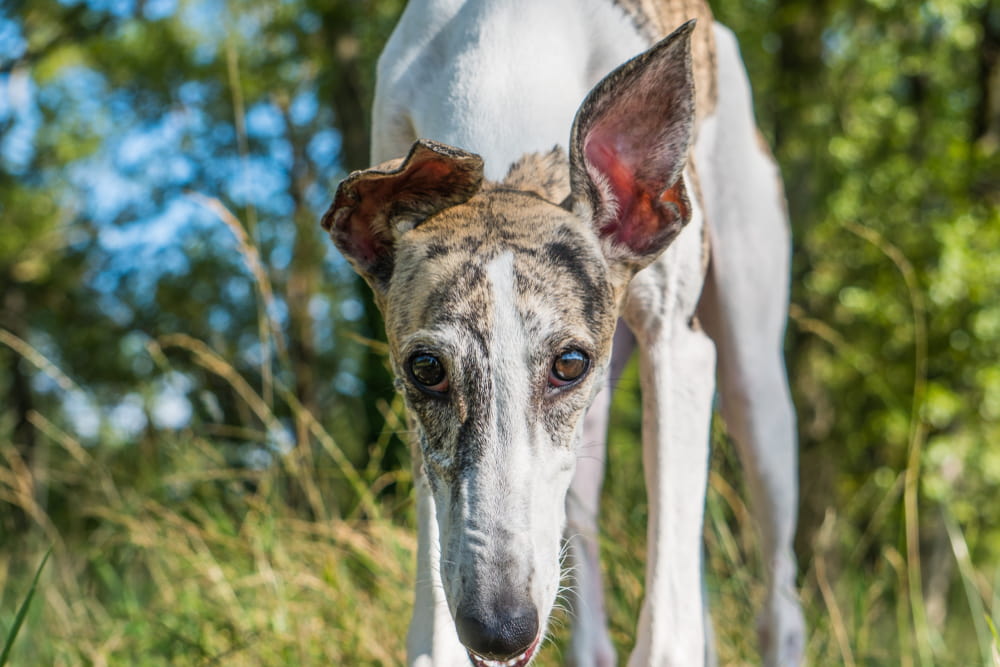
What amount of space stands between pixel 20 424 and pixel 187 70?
4.42m

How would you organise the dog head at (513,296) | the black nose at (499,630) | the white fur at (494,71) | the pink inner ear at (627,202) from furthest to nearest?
the white fur at (494,71) < the pink inner ear at (627,202) < the dog head at (513,296) < the black nose at (499,630)

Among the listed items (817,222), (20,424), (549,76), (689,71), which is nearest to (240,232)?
(549,76)

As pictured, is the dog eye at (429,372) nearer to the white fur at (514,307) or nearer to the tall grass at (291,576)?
the white fur at (514,307)

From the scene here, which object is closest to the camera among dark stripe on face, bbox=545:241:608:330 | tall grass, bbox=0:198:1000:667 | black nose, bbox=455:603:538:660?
black nose, bbox=455:603:538:660

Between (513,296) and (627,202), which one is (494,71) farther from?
(513,296)

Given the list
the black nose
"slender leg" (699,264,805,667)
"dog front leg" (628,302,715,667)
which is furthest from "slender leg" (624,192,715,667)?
the black nose

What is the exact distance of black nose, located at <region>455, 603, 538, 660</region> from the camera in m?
1.77

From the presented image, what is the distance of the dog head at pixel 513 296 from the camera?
6.19ft

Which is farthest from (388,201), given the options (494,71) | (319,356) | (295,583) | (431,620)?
(319,356)

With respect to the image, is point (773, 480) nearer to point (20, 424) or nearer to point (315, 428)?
point (315, 428)

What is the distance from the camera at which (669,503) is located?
2594 millimetres

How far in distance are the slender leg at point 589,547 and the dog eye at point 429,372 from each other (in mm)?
1262

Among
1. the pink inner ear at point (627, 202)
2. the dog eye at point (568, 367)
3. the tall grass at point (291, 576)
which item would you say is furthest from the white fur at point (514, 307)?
the tall grass at point (291, 576)

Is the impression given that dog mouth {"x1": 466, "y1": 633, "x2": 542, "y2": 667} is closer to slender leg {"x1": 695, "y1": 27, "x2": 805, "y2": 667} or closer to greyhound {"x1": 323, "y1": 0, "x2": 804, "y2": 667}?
greyhound {"x1": 323, "y1": 0, "x2": 804, "y2": 667}
